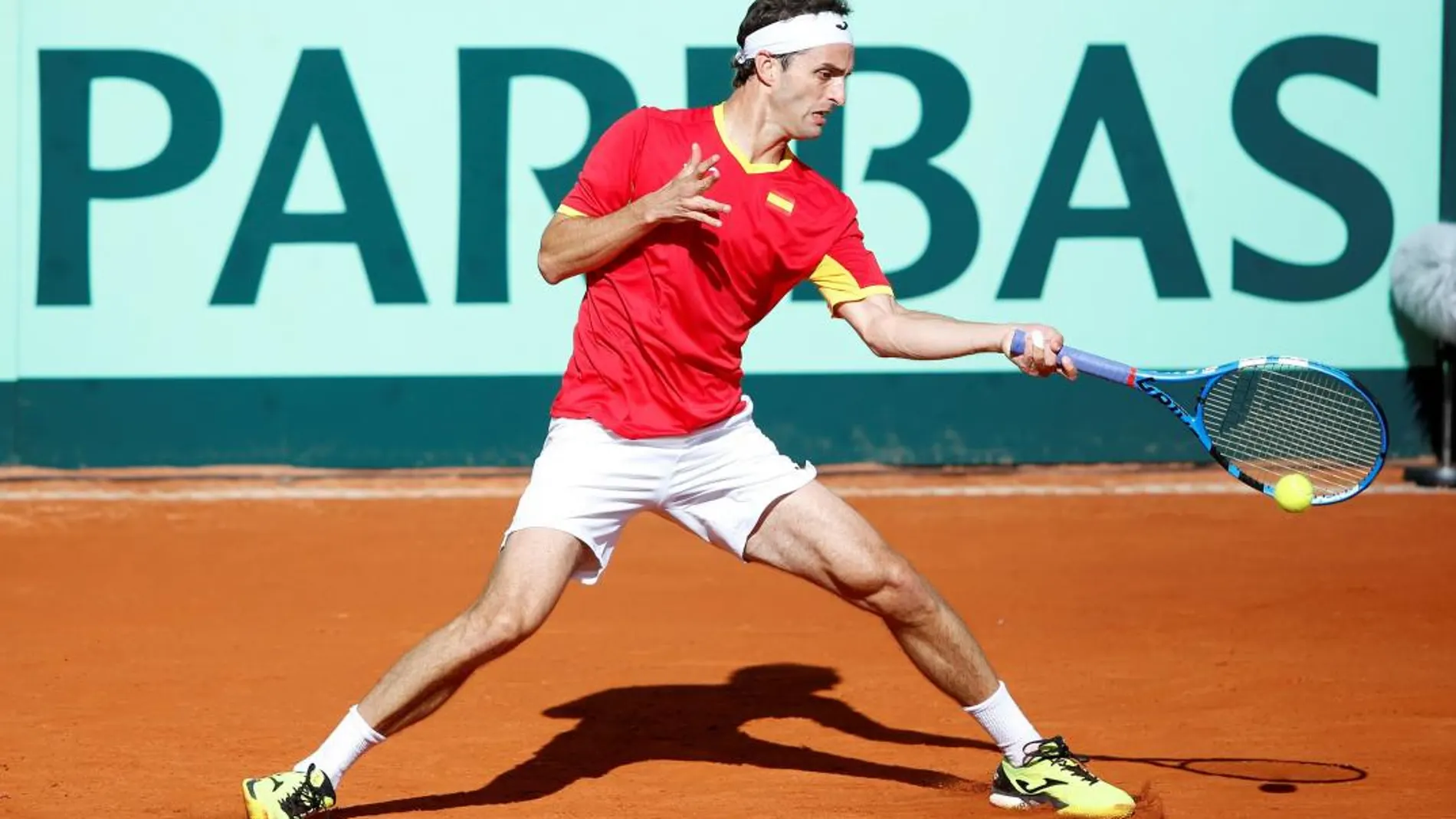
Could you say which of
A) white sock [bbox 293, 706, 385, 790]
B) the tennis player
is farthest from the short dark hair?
white sock [bbox 293, 706, 385, 790]

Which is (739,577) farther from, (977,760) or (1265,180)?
(1265,180)

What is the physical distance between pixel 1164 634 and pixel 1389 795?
1874 millimetres

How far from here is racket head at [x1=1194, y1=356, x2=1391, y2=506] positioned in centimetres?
435

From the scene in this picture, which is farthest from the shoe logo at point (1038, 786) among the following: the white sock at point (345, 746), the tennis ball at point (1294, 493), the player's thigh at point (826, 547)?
the white sock at point (345, 746)

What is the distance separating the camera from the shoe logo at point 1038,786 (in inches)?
174

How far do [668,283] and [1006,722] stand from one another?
1.25m

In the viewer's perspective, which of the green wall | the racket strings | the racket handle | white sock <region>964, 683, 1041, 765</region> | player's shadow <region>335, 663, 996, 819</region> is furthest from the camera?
the green wall

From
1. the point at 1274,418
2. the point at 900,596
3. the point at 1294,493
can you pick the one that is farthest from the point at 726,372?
the point at 1274,418

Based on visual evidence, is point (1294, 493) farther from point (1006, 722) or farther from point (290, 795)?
point (290, 795)

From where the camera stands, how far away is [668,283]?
435cm

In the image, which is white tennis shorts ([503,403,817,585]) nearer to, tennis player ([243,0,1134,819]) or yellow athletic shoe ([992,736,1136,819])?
tennis player ([243,0,1134,819])

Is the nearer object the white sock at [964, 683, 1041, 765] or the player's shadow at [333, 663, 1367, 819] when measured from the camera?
the white sock at [964, 683, 1041, 765]

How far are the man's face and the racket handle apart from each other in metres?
0.67

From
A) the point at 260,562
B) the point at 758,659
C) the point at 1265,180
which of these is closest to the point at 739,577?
the point at 758,659
